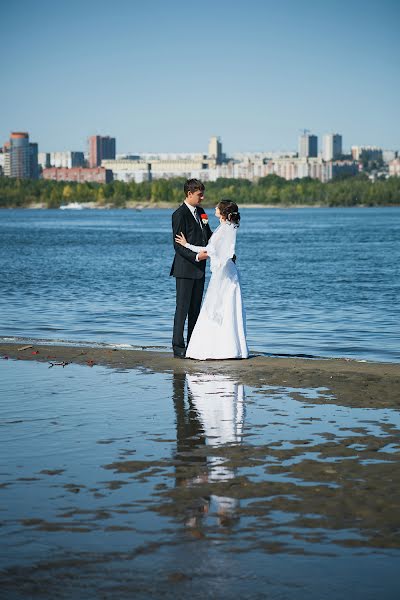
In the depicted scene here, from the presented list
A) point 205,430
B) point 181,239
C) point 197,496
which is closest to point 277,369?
point 181,239

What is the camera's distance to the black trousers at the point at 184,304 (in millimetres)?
13078

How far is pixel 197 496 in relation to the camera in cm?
648

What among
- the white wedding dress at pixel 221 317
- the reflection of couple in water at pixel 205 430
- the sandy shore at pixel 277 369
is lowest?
the sandy shore at pixel 277 369

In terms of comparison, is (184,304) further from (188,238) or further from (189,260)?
(188,238)

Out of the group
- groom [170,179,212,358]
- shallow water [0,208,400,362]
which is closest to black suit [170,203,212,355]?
groom [170,179,212,358]

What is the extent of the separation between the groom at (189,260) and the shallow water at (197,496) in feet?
9.68

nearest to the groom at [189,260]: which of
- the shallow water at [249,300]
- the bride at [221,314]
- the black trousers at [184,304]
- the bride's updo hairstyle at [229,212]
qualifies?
the black trousers at [184,304]

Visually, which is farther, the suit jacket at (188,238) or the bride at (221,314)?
the suit jacket at (188,238)

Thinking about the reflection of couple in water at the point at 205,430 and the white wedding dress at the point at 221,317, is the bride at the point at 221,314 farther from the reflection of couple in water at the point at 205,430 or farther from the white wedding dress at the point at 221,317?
the reflection of couple in water at the point at 205,430

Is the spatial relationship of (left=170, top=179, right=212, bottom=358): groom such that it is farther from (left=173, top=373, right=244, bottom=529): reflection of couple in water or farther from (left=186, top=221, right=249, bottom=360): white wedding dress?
(left=173, top=373, right=244, bottom=529): reflection of couple in water

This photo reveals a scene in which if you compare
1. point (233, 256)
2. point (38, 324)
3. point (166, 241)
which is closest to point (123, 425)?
point (233, 256)

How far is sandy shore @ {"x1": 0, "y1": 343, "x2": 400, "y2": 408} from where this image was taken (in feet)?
33.8

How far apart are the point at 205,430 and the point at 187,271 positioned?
474 centimetres

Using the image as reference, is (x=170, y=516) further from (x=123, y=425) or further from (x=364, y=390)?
(x=364, y=390)
